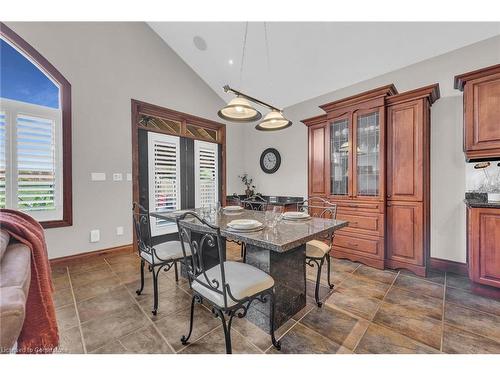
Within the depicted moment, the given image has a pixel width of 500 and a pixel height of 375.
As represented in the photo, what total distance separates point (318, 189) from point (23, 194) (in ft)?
12.8

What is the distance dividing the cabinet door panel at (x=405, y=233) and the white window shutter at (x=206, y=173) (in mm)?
3092

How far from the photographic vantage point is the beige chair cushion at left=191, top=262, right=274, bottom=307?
135cm

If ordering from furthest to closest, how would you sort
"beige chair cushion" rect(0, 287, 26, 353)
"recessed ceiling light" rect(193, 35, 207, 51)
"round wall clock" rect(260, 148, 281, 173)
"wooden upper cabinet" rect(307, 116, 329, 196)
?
1. "round wall clock" rect(260, 148, 281, 173)
2. "recessed ceiling light" rect(193, 35, 207, 51)
3. "wooden upper cabinet" rect(307, 116, 329, 196)
4. "beige chair cushion" rect(0, 287, 26, 353)

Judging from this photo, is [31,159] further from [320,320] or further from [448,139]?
[448,139]

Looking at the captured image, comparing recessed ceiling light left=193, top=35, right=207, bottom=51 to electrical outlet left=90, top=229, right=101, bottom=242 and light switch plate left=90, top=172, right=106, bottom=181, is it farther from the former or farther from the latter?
electrical outlet left=90, top=229, right=101, bottom=242

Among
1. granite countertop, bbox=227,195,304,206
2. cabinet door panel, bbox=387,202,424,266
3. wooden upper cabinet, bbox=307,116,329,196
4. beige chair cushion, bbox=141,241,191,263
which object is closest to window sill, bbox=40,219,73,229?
beige chair cushion, bbox=141,241,191,263

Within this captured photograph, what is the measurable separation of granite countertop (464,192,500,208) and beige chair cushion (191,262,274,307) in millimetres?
2211

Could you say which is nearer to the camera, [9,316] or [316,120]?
[9,316]

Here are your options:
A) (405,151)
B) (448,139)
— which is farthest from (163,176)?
(448,139)

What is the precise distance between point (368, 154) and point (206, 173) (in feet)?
9.82

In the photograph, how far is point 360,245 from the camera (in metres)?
2.95

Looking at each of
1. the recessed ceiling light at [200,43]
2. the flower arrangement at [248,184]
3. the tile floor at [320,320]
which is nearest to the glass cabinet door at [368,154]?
the tile floor at [320,320]
